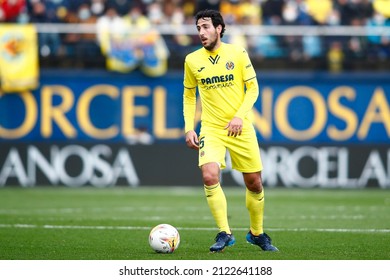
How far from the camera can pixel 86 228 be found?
1309 cm

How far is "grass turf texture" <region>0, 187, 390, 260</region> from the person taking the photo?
10.2 metres

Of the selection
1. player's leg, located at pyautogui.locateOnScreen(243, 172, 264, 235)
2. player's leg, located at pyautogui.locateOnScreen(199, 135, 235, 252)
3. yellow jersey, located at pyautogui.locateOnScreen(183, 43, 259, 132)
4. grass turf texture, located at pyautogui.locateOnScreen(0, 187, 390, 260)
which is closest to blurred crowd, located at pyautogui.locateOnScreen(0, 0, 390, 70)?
grass turf texture, located at pyautogui.locateOnScreen(0, 187, 390, 260)

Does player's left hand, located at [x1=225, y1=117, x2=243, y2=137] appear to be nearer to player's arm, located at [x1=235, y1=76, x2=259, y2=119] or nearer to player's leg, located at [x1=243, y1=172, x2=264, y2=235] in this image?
player's arm, located at [x1=235, y1=76, x2=259, y2=119]

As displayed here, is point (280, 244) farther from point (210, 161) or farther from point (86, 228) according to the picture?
point (86, 228)

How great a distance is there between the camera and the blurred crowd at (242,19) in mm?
23031

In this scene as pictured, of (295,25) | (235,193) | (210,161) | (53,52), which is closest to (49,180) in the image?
(53,52)

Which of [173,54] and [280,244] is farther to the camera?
[173,54]

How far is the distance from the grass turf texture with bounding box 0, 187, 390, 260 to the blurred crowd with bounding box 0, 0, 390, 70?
356cm

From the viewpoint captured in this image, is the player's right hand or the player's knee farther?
the player's knee

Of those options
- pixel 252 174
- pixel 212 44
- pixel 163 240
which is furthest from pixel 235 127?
pixel 163 240

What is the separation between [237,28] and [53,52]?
14.9 ft

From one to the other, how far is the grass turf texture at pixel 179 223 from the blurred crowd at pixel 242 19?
356 centimetres

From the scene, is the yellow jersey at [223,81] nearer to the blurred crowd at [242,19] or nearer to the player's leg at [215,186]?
the player's leg at [215,186]

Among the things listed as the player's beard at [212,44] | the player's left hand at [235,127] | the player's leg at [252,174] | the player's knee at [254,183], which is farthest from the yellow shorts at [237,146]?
the player's beard at [212,44]
